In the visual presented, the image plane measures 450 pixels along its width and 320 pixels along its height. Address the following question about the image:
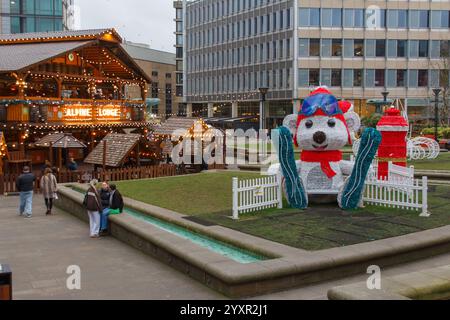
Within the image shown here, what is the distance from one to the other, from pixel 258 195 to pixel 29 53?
64.3ft

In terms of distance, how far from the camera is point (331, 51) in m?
66.4

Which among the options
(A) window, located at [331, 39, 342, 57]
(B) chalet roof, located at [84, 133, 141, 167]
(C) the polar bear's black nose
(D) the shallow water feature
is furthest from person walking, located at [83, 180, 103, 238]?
(A) window, located at [331, 39, 342, 57]

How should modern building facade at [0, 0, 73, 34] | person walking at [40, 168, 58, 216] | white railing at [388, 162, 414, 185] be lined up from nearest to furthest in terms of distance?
white railing at [388, 162, 414, 185] < person walking at [40, 168, 58, 216] < modern building facade at [0, 0, 73, 34]

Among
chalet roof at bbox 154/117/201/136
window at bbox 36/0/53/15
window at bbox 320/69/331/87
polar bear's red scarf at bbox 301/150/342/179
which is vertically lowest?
polar bear's red scarf at bbox 301/150/342/179

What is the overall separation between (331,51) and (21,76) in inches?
1792

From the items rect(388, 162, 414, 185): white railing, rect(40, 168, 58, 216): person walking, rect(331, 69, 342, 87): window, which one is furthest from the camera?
rect(331, 69, 342, 87): window

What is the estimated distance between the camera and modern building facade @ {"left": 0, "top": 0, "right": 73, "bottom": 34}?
228 feet

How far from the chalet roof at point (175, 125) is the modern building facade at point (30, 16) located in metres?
46.0

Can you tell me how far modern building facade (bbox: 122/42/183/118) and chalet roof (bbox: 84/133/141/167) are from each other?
80359 mm

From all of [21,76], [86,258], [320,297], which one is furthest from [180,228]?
[21,76]

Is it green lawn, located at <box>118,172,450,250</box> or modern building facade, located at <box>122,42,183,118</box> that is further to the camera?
modern building facade, located at <box>122,42,183,118</box>

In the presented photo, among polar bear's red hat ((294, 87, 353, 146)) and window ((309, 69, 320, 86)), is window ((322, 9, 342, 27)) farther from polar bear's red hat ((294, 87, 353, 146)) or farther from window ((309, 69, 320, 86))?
polar bear's red hat ((294, 87, 353, 146))

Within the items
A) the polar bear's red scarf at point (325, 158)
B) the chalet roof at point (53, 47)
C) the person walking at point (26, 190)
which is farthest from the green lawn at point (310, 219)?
the chalet roof at point (53, 47)

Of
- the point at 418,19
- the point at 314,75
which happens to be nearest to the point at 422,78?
the point at 418,19
